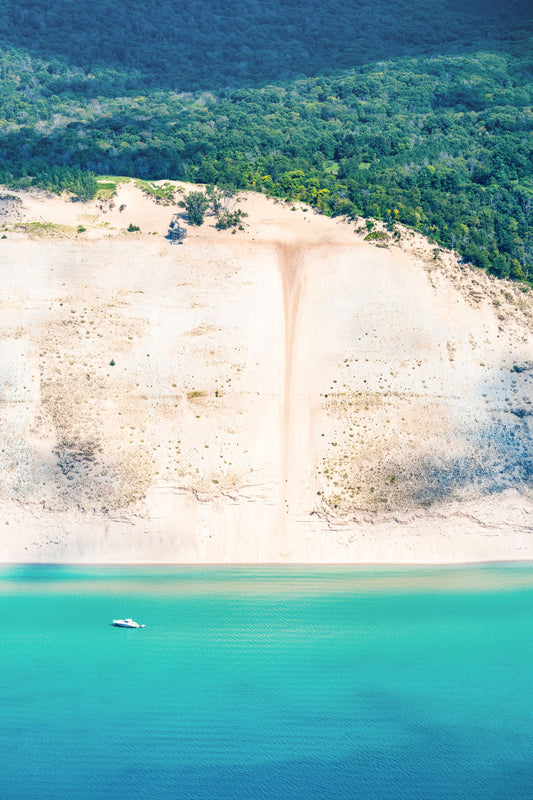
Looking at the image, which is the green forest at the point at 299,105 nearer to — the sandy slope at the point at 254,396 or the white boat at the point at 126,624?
the sandy slope at the point at 254,396

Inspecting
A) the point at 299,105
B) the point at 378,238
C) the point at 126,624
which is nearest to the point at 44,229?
the point at 378,238

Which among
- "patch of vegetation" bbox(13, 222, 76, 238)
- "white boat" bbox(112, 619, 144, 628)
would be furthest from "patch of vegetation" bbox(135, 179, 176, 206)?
"white boat" bbox(112, 619, 144, 628)

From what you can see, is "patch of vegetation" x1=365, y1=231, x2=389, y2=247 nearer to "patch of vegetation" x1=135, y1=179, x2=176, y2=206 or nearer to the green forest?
the green forest

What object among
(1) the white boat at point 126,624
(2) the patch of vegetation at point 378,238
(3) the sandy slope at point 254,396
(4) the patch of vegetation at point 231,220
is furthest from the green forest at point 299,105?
(1) the white boat at point 126,624

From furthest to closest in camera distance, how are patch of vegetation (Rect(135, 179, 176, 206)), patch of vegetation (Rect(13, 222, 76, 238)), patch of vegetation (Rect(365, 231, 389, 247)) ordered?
patch of vegetation (Rect(135, 179, 176, 206))
patch of vegetation (Rect(365, 231, 389, 247))
patch of vegetation (Rect(13, 222, 76, 238))

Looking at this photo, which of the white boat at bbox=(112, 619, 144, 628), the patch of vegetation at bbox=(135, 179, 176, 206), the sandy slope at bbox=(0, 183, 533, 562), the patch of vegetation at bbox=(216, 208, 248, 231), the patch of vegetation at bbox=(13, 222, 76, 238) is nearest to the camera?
the white boat at bbox=(112, 619, 144, 628)

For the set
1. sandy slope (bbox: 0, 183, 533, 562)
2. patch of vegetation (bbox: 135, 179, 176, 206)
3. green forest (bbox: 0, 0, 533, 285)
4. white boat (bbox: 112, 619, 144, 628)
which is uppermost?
green forest (bbox: 0, 0, 533, 285)

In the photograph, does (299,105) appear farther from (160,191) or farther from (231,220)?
(231,220)

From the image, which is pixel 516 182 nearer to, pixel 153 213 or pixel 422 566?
pixel 153 213
